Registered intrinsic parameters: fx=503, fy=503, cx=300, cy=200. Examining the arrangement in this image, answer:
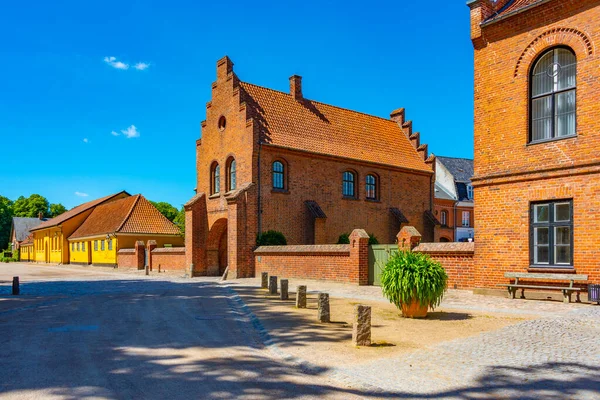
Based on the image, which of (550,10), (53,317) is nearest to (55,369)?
(53,317)

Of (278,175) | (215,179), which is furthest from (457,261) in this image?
(215,179)

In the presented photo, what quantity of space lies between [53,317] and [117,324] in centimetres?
227

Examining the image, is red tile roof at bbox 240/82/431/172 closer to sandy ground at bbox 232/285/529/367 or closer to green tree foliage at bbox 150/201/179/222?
sandy ground at bbox 232/285/529/367

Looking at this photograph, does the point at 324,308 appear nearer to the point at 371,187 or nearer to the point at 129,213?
the point at 371,187

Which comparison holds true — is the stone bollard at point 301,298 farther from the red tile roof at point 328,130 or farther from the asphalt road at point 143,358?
the red tile roof at point 328,130

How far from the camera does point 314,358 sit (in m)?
7.43

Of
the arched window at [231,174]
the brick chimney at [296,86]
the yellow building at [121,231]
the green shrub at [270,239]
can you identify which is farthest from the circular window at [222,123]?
the yellow building at [121,231]

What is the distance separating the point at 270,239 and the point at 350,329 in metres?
Answer: 16.6

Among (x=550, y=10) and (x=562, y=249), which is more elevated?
(x=550, y=10)

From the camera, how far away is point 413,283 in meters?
10.8

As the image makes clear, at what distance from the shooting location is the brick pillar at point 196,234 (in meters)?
28.9

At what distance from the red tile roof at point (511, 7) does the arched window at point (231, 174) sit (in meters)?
16.3

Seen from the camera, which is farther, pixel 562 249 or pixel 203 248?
pixel 203 248

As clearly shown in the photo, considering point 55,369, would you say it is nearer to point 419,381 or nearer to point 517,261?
point 419,381
